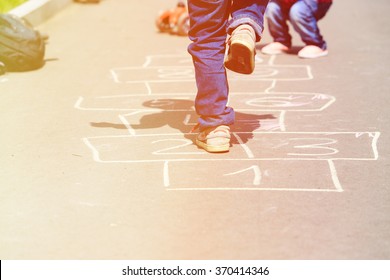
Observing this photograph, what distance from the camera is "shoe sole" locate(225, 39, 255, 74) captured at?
418 centimetres

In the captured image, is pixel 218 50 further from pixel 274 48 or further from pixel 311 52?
pixel 274 48

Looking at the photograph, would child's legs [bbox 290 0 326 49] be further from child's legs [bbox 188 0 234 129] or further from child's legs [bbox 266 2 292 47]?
child's legs [bbox 188 0 234 129]

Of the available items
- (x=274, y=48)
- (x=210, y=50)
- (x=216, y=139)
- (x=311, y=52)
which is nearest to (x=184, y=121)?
(x=216, y=139)

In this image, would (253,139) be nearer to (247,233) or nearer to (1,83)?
(247,233)

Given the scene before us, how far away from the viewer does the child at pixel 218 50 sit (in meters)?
4.27

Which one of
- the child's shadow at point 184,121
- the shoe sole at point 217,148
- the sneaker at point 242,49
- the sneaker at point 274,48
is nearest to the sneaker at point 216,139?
the shoe sole at point 217,148

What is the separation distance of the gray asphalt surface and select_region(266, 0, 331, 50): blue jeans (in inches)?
11.1

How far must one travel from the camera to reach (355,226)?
337 centimetres

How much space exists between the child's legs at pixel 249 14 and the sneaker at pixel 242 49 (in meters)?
0.04

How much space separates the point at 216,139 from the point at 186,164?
0.26 metres

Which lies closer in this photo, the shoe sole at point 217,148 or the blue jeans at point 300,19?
the shoe sole at point 217,148

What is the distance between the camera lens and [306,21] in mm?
7371

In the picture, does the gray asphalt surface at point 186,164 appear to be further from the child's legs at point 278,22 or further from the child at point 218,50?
the child's legs at point 278,22
